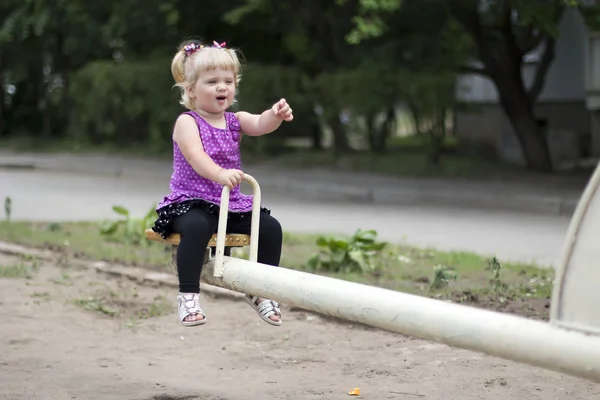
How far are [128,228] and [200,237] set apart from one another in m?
5.68

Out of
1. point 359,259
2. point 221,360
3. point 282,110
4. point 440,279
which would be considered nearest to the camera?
point 282,110

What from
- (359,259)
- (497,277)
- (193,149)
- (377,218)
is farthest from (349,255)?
(377,218)

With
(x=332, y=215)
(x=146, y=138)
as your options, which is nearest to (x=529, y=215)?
(x=332, y=215)

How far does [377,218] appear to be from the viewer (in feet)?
43.5

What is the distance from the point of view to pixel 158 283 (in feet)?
26.4

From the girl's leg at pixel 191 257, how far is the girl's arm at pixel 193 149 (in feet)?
0.62

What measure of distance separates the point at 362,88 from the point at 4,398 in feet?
47.1

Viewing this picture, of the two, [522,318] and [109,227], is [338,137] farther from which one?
[522,318]

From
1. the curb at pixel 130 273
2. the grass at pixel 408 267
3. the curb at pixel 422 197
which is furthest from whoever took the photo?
the curb at pixel 422 197

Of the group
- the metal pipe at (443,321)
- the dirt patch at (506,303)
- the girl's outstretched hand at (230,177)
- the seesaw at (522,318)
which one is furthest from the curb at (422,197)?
the seesaw at (522,318)

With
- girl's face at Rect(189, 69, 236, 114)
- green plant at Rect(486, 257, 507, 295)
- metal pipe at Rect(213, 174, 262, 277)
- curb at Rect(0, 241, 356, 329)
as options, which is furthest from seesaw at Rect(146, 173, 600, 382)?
green plant at Rect(486, 257, 507, 295)

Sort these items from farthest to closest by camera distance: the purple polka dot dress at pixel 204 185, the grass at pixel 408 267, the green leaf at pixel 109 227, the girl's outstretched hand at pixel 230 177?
the green leaf at pixel 109 227, the grass at pixel 408 267, the purple polka dot dress at pixel 204 185, the girl's outstretched hand at pixel 230 177

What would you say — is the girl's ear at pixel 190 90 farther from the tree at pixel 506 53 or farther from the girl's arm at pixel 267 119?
the tree at pixel 506 53

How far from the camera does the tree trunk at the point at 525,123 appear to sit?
19.1m
